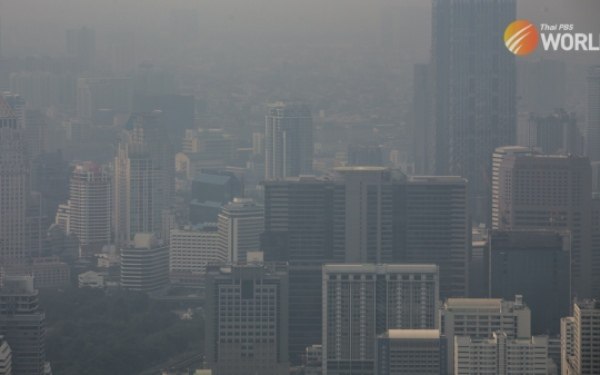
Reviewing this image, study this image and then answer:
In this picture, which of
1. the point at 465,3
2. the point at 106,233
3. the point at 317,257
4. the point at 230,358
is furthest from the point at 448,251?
the point at 106,233

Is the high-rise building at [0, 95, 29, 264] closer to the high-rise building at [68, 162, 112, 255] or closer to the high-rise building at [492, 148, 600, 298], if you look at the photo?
the high-rise building at [68, 162, 112, 255]

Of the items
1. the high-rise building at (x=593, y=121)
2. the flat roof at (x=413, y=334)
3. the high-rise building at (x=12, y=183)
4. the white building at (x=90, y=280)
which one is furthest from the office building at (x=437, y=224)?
the high-rise building at (x=12, y=183)

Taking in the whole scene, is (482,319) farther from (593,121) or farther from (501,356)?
(593,121)

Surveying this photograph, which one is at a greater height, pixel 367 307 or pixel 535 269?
pixel 535 269

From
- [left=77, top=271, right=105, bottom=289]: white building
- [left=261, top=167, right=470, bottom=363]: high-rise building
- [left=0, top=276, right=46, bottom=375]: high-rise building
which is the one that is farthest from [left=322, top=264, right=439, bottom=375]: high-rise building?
[left=77, top=271, right=105, bottom=289]: white building

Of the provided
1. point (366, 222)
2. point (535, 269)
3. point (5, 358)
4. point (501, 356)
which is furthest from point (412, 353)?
point (366, 222)

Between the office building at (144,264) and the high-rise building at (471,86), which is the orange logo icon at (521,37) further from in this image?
the office building at (144,264)
